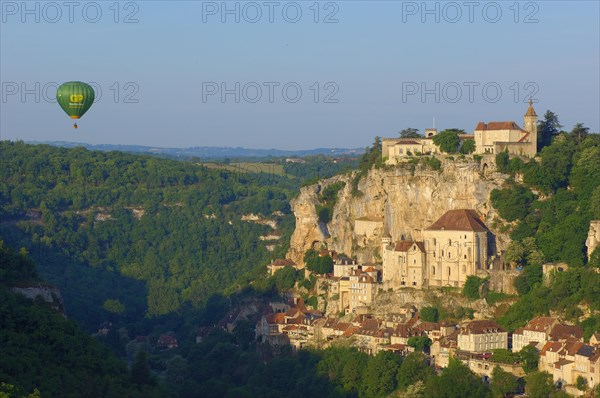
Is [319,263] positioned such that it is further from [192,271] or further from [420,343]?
[192,271]

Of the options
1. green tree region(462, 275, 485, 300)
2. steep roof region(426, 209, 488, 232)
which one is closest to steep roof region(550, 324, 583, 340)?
green tree region(462, 275, 485, 300)

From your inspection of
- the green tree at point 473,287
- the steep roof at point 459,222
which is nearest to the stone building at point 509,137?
the steep roof at point 459,222

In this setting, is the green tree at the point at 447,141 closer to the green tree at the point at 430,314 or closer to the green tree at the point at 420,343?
the green tree at the point at 430,314

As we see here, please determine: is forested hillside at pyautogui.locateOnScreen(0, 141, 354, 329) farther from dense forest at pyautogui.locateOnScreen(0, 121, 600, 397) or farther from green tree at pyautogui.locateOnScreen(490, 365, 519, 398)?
green tree at pyautogui.locateOnScreen(490, 365, 519, 398)

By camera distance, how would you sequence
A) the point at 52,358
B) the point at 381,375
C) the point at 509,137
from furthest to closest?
the point at 509,137 → the point at 381,375 → the point at 52,358

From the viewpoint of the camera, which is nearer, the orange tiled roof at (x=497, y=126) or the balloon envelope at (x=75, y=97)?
the balloon envelope at (x=75, y=97)

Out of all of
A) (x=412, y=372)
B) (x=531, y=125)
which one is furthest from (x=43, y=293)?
(x=531, y=125)

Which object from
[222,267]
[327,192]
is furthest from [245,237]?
[327,192]
